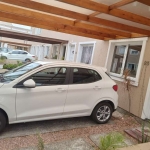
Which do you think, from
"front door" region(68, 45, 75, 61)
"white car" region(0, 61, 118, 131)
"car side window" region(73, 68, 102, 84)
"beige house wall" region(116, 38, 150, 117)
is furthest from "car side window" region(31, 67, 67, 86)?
"front door" region(68, 45, 75, 61)

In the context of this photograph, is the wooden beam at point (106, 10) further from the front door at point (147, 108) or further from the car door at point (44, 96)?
the front door at point (147, 108)

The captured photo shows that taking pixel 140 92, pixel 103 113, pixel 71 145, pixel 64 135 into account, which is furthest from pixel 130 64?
pixel 71 145

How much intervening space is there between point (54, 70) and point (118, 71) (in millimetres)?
3920

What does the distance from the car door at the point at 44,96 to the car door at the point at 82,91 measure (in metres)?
0.17

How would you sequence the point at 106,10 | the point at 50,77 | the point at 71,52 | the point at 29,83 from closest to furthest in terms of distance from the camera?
the point at 29,83 < the point at 106,10 < the point at 50,77 < the point at 71,52

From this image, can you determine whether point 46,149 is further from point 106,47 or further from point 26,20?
point 106,47

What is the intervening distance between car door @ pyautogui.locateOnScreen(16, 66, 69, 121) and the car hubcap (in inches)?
47.6

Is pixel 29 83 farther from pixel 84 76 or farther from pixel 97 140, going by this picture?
pixel 97 140

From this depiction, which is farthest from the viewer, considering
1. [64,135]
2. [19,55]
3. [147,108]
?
[19,55]

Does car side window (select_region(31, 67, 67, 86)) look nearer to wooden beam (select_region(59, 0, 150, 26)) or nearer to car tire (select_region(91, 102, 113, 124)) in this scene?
car tire (select_region(91, 102, 113, 124))

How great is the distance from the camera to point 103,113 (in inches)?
179

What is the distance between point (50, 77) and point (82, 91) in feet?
2.98

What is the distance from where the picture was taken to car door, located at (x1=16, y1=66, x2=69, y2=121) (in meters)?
3.42

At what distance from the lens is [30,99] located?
346 cm
